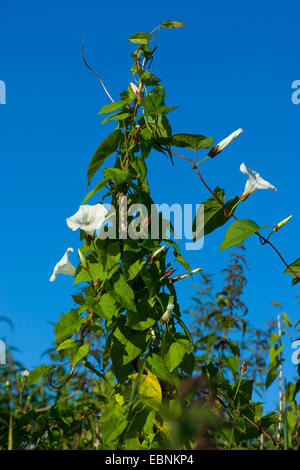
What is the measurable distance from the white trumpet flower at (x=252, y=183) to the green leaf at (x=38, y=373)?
0.96 m

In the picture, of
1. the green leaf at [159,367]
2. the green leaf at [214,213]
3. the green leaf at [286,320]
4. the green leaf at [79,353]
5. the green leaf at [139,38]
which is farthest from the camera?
the green leaf at [286,320]

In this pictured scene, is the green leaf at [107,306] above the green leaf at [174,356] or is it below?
above

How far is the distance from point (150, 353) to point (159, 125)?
2.73 ft

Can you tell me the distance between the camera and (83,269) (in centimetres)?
164

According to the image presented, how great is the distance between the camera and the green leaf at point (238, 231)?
151 cm

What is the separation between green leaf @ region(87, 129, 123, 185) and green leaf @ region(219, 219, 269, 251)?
54 centimetres

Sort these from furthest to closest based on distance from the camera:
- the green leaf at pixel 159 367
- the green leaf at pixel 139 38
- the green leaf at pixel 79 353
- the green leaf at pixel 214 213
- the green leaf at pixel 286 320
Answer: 1. the green leaf at pixel 286 320
2. the green leaf at pixel 139 38
3. the green leaf at pixel 214 213
4. the green leaf at pixel 79 353
5. the green leaf at pixel 159 367

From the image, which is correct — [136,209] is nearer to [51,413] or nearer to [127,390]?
[127,390]

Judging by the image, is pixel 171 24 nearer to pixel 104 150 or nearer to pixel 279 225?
pixel 104 150

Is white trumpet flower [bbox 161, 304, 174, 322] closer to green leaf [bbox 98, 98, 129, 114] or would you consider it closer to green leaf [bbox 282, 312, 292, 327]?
green leaf [bbox 98, 98, 129, 114]

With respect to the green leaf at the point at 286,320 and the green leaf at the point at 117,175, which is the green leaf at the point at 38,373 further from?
the green leaf at the point at 286,320

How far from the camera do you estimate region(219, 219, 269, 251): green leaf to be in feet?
4.94

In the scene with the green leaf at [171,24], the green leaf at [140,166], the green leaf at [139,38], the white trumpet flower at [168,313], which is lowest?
the white trumpet flower at [168,313]

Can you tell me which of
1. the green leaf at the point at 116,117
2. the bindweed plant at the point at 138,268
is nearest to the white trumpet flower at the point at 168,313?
the bindweed plant at the point at 138,268
